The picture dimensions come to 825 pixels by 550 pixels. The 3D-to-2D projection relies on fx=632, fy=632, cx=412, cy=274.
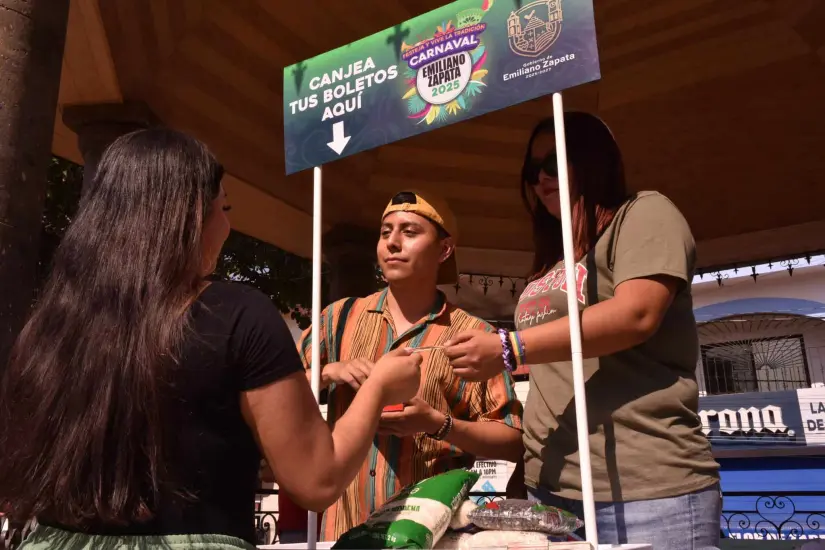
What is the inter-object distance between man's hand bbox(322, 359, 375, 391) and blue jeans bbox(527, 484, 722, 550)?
2.82ft

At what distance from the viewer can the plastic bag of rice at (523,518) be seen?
65.2 inches

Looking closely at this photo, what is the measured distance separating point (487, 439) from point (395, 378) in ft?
2.60

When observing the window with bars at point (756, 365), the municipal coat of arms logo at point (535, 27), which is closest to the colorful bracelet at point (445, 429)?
the municipal coat of arms logo at point (535, 27)

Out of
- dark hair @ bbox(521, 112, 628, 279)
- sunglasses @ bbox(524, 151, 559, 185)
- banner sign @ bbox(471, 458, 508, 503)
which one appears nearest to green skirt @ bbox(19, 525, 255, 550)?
dark hair @ bbox(521, 112, 628, 279)

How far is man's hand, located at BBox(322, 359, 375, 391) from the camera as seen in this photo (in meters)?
2.15

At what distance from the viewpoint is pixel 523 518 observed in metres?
1.65

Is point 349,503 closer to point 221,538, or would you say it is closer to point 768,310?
point 221,538

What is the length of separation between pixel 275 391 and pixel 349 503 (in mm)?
1182

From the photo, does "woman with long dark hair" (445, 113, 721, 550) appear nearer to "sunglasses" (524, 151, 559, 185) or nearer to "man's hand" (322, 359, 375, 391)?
"sunglasses" (524, 151, 559, 185)

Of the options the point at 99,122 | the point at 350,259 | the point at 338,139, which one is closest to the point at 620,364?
the point at 338,139

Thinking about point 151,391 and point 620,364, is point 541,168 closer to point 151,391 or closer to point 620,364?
point 620,364

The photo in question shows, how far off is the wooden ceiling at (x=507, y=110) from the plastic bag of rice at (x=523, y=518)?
3.56 meters

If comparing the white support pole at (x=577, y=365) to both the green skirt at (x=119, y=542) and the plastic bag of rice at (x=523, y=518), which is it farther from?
the green skirt at (x=119, y=542)

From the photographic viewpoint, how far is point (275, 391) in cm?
129
